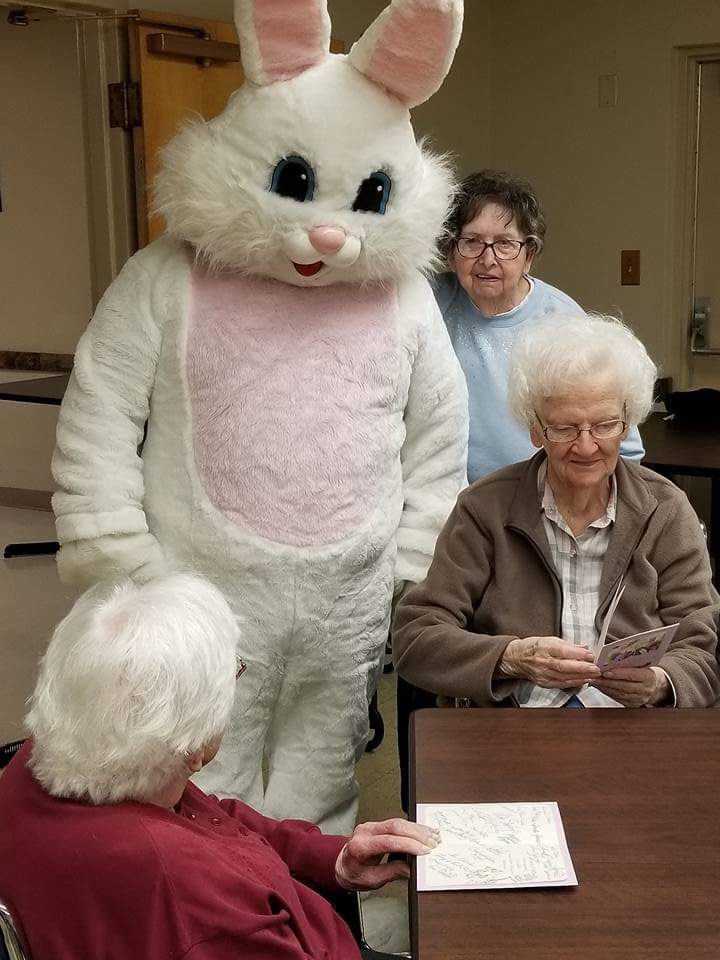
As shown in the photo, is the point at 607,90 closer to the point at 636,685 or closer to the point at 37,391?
the point at 37,391

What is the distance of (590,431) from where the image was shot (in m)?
2.03

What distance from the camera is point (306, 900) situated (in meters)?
1.46

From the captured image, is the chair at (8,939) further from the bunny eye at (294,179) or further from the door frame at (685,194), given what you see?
the door frame at (685,194)

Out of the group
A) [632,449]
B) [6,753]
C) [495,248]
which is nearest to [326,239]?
[495,248]

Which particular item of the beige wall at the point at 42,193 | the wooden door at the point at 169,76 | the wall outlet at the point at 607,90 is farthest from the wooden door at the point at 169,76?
the wall outlet at the point at 607,90

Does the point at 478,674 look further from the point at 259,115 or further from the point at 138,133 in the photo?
the point at 138,133

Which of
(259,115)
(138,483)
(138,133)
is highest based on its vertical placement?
(138,133)

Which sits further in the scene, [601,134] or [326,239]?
[601,134]

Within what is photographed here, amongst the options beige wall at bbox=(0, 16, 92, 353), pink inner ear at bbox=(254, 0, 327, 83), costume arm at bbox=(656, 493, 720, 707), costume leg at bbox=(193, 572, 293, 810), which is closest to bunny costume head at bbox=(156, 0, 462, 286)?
pink inner ear at bbox=(254, 0, 327, 83)

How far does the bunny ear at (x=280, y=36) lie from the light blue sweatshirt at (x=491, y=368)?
75 cm

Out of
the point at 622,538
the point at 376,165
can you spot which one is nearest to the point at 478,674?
the point at 622,538

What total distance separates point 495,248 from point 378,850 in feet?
5.07

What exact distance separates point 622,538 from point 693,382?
356 centimetres

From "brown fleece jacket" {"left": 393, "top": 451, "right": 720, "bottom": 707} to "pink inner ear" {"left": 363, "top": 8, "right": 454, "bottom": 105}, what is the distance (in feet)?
2.36
